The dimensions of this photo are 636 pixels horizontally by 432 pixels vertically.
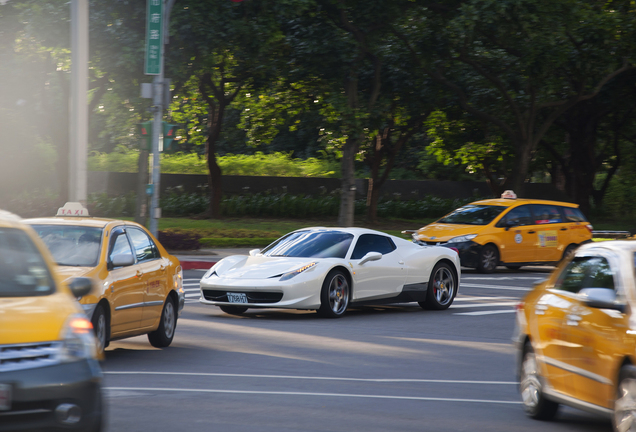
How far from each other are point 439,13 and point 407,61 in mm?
2644

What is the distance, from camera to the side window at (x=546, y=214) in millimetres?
22328

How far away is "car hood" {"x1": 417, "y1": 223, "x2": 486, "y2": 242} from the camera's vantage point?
2138cm

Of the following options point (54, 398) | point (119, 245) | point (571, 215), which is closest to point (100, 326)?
point (119, 245)

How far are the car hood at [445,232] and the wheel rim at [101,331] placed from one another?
13.5 metres

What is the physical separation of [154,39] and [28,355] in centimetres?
1560

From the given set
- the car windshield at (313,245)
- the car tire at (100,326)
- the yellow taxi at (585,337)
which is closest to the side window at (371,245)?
the car windshield at (313,245)

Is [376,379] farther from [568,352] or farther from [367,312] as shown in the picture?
[367,312]

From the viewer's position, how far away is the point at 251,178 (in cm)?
4244

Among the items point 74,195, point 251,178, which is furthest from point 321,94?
point 74,195

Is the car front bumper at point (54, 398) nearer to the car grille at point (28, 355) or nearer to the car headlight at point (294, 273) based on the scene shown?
the car grille at point (28, 355)

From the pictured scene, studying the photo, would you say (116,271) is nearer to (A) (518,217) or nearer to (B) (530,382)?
(B) (530,382)

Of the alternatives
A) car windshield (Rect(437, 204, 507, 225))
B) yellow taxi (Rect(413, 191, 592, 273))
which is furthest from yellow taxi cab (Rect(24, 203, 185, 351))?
car windshield (Rect(437, 204, 507, 225))

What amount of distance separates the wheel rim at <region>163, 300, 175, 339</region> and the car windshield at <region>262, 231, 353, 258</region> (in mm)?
3189

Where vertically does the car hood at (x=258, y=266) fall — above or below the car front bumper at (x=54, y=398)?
below
